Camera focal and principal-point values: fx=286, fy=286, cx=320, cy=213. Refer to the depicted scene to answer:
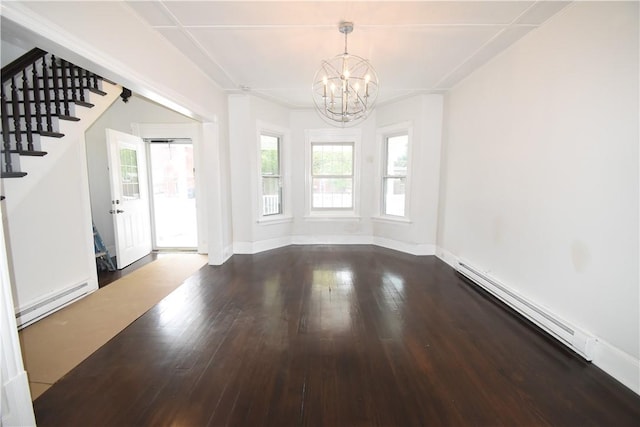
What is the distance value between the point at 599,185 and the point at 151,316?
3.92 m

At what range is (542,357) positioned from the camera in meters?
2.16

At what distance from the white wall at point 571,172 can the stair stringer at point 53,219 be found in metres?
4.49

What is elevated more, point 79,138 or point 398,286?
point 79,138

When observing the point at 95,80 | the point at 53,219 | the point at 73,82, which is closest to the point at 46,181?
the point at 53,219

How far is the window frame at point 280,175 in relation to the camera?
4.95 meters

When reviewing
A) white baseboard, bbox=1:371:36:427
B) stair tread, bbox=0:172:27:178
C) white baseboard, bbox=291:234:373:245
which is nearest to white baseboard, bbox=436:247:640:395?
white baseboard, bbox=1:371:36:427

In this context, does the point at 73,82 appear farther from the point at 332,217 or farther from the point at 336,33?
the point at 332,217

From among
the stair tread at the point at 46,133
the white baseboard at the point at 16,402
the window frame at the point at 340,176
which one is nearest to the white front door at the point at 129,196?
the stair tread at the point at 46,133

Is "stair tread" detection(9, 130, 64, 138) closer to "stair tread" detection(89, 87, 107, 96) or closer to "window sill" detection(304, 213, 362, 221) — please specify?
"stair tread" detection(89, 87, 107, 96)

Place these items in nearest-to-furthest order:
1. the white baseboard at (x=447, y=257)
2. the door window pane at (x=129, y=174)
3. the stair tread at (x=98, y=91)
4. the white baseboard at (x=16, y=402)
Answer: the white baseboard at (x=16, y=402), the stair tread at (x=98, y=91), the white baseboard at (x=447, y=257), the door window pane at (x=129, y=174)

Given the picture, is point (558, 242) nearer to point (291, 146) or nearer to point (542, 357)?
point (542, 357)

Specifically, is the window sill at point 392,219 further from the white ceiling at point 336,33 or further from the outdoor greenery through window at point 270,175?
the white ceiling at point 336,33

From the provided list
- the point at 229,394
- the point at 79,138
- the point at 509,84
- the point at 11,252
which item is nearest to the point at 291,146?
the point at 79,138

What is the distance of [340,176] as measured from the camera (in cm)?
565
